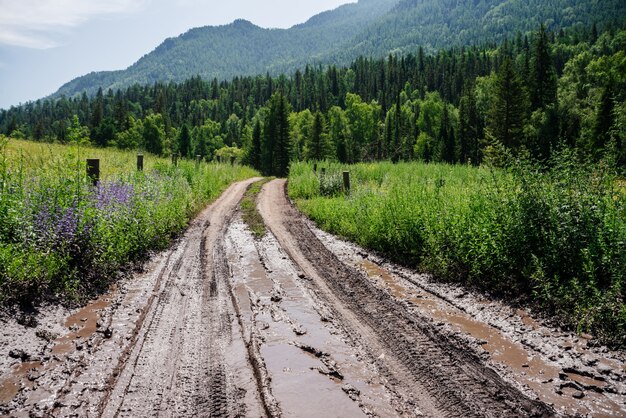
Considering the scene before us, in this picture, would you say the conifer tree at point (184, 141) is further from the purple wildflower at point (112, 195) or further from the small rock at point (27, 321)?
the small rock at point (27, 321)

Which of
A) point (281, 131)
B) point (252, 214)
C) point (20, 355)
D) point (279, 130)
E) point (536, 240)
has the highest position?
point (279, 130)

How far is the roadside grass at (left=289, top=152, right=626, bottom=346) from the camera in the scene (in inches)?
220

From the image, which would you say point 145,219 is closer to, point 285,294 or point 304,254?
point 304,254

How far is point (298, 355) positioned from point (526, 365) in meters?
2.61

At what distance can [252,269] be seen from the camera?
849cm

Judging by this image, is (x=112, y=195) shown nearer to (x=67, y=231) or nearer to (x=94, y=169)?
(x=94, y=169)

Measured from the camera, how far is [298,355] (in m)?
4.90

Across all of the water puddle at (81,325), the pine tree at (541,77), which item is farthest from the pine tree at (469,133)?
the water puddle at (81,325)

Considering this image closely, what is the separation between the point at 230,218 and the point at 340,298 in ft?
27.5

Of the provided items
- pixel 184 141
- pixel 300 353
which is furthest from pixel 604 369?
pixel 184 141

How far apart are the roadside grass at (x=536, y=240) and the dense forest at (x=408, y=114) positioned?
92cm

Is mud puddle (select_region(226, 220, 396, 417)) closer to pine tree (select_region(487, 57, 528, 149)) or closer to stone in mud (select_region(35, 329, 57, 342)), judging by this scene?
stone in mud (select_region(35, 329, 57, 342))

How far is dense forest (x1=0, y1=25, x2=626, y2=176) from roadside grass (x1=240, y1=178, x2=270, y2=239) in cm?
524

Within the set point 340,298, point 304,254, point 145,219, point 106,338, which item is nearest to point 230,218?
point 145,219
